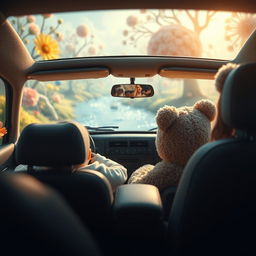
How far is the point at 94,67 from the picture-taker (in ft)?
15.5

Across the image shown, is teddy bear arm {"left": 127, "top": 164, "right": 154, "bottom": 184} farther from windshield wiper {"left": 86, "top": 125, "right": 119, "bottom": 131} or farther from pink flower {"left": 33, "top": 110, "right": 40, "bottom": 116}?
pink flower {"left": 33, "top": 110, "right": 40, "bottom": 116}

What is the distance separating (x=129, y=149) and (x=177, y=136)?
2051 millimetres

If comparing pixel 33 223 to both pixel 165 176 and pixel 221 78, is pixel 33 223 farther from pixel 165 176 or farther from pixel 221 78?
pixel 165 176

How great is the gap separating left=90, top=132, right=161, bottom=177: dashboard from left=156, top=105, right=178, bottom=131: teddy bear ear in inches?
80.8

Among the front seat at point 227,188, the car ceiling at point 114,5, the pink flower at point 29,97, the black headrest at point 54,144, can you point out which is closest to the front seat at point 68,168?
the black headrest at point 54,144

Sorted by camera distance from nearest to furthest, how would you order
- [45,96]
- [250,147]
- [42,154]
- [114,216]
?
1. [250,147]
2. [42,154]
3. [114,216]
4. [45,96]

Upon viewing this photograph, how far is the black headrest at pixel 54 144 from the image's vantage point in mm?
2377

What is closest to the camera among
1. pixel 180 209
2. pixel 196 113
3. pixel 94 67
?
pixel 180 209

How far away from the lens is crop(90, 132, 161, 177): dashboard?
16.9 ft

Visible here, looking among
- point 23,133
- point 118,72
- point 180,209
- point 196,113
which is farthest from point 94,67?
point 180,209

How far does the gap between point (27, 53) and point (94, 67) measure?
2.79 feet

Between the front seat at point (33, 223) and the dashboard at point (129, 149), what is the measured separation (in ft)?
13.2

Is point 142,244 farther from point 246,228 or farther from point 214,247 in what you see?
point 246,228

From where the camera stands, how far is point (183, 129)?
10.4ft
